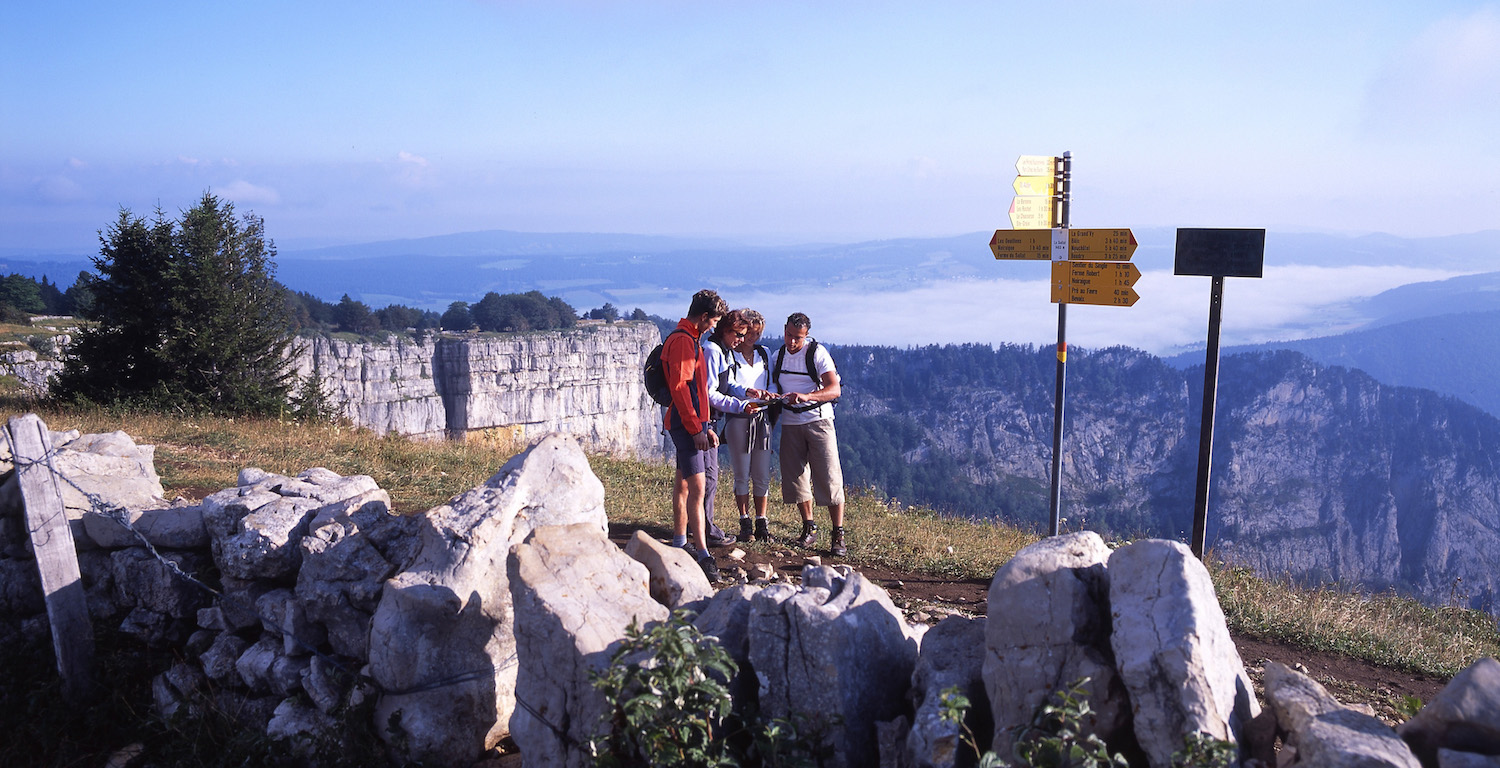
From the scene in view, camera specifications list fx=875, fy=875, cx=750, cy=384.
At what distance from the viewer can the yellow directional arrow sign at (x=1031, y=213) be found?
8250mm

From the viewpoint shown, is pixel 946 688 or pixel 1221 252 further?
pixel 1221 252

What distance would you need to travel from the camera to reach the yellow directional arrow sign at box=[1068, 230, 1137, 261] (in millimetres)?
7758

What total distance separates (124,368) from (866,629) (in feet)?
74.0

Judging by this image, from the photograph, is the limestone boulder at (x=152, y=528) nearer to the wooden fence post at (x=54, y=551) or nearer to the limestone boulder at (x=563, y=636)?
the wooden fence post at (x=54, y=551)

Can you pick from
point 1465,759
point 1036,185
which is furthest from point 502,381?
point 1465,759

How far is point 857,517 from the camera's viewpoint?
10438mm

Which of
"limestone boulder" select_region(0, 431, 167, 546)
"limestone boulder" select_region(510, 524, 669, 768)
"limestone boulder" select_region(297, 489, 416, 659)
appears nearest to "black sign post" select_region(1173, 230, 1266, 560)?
"limestone boulder" select_region(510, 524, 669, 768)

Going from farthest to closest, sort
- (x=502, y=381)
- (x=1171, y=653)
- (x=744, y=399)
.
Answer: (x=502, y=381), (x=744, y=399), (x=1171, y=653)

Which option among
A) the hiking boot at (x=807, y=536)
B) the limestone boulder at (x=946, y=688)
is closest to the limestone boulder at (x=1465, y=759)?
the limestone boulder at (x=946, y=688)

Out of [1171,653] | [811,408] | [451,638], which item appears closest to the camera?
[1171,653]

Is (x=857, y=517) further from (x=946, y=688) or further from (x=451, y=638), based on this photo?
(x=946, y=688)

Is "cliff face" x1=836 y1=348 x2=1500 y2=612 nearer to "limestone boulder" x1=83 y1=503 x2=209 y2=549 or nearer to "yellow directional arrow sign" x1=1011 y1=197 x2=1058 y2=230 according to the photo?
"yellow directional arrow sign" x1=1011 y1=197 x2=1058 y2=230

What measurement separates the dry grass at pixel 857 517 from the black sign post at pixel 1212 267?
92cm

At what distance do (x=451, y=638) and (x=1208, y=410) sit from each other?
622 cm
